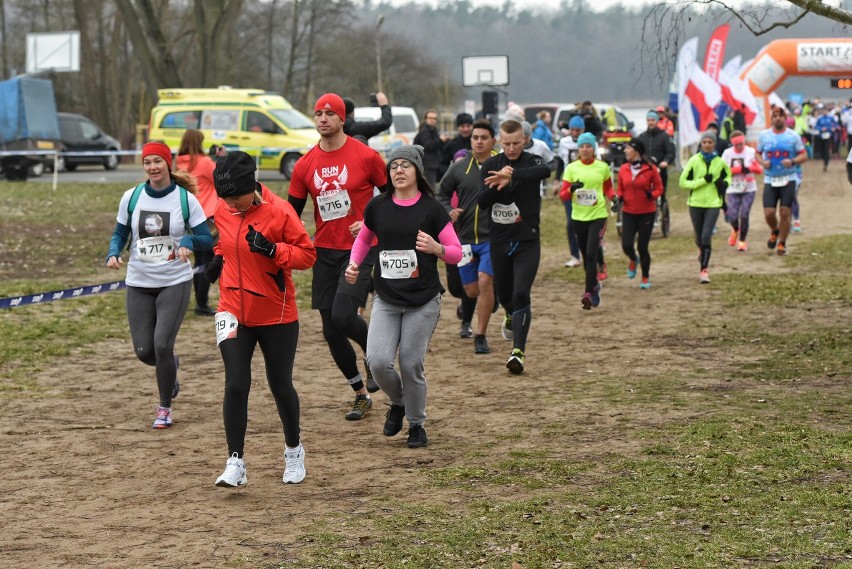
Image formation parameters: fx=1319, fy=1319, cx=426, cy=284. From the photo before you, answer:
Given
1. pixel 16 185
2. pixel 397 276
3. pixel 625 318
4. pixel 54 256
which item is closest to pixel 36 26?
pixel 16 185

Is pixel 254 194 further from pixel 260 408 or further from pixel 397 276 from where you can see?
pixel 260 408

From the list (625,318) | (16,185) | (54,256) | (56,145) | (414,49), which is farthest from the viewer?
(414,49)


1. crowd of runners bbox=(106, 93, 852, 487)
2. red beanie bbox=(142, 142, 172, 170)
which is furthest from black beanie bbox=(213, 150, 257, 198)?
red beanie bbox=(142, 142, 172, 170)

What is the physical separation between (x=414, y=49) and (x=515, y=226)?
7918 centimetres

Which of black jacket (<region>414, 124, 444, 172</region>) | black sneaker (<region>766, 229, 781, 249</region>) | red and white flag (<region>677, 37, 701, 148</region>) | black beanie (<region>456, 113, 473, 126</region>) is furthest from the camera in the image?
red and white flag (<region>677, 37, 701, 148</region>)

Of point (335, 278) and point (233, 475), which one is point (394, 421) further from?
point (233, 475)

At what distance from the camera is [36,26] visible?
215 ft

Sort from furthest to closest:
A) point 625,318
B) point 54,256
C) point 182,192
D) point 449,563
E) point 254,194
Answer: point 54,256, point 625,318, point 182,192, point 254,194, point 449,563

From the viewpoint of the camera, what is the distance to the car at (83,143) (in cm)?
4128

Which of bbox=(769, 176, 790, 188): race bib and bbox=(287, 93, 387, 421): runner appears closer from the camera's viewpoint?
bbox=(287, 93, 387, 421): runner

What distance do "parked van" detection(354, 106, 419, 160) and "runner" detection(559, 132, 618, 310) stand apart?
16600 mm

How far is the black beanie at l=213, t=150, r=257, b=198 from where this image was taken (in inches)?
257

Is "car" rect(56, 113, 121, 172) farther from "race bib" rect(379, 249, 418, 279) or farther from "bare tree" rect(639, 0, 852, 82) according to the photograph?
"race bib" rect(379, 249, 418, 279)

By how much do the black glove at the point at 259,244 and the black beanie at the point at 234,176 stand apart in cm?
21
